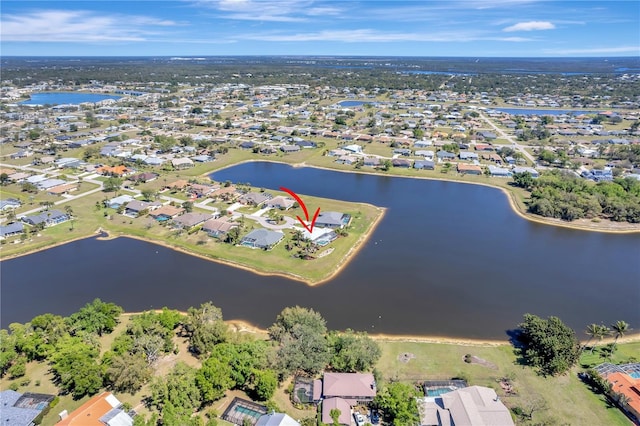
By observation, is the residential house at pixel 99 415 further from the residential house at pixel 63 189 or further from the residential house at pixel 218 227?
the residential house at pixel 63 189

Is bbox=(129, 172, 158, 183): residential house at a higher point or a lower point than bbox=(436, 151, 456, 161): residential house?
lower

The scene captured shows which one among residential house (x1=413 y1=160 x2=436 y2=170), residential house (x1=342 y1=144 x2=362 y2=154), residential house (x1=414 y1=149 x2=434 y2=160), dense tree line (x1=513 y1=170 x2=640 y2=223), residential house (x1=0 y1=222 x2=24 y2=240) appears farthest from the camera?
residential house (x1=342 y1=144 x2=362 y2=154)

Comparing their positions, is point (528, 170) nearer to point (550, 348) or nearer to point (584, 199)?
point (584, 199)

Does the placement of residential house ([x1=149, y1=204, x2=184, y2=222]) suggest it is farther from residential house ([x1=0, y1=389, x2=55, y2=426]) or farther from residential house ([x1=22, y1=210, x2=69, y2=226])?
residential house ([x1=0, y1=389, x2=55, y2=426])

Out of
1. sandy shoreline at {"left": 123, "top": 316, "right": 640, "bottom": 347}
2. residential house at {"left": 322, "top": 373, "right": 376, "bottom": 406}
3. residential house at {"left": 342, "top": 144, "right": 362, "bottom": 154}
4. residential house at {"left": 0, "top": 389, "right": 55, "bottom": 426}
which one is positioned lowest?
sandy shoreline at {"left": 123, "top": 316, "right": 640, "bottom": 347}

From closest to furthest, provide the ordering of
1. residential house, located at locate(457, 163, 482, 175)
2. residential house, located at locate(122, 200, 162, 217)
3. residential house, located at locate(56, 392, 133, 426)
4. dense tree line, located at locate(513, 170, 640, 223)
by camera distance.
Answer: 1. residential house, located at locate(56, 392, 133, 426)
2. dense tree line, located at locate(513, 170, 640, 223)
3. residential house, located at locate(122, 200, 162, 217)
4. residential house, located at locate(457, 163, 482, 175)

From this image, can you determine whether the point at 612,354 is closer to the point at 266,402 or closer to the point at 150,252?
the point at 266,402

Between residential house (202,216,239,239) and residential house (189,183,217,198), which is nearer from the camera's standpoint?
residential house (202,216,239,239)

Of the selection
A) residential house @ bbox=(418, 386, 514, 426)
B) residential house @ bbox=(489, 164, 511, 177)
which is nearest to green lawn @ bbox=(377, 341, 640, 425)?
residential house @ bbox=(418, 386, 514, 426)

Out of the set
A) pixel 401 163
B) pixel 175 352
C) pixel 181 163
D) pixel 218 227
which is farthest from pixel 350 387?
pixel 181 163
